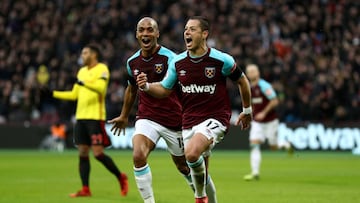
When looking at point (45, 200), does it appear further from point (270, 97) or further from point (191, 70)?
point (270, 97)

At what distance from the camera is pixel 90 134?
45.3 feet

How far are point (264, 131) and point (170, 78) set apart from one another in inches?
343

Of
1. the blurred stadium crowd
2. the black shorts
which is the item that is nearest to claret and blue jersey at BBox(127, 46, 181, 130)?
the black shorts

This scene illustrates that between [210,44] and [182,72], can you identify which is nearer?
[182,72]

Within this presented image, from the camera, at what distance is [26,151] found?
28141 mm

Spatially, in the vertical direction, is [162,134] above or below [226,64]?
below

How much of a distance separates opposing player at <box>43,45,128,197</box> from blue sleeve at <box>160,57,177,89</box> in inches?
146

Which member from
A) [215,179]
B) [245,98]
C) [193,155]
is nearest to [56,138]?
[215,179]

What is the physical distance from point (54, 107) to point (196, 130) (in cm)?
2143

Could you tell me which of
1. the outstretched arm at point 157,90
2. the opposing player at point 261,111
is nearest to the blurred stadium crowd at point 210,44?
the opposing player at point 261,111

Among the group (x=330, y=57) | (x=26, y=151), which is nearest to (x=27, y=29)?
(x=26, y=151)

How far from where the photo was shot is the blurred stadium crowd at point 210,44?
29.4 metres

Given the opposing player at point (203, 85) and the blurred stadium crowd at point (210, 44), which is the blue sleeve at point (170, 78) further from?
the blurred stadium crowd at point (210, 44)

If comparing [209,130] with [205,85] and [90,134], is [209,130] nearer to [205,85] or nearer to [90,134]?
[205,85]
